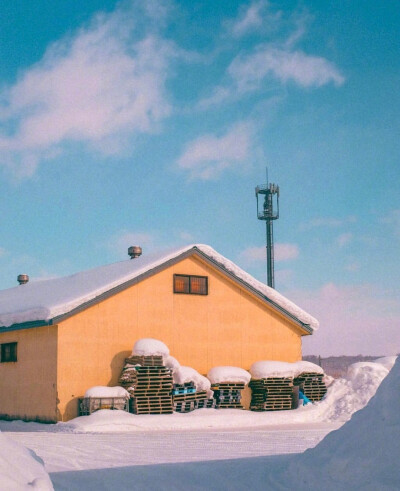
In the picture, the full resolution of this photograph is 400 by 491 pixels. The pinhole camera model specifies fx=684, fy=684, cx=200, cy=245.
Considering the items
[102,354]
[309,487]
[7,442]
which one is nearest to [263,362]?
[102,354]

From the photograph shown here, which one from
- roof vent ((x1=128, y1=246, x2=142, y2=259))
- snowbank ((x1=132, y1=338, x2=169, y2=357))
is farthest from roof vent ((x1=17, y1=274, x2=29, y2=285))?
Result: snowbank ((x1=132, y1=338, x2=169, y2=357))

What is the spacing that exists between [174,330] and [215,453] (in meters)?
10.1

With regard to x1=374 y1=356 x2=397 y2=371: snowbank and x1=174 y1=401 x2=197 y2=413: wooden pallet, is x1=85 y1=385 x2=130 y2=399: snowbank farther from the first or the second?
x1=374 y1=356 x2=397 y2=371: snowbank

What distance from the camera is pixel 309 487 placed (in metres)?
8.60

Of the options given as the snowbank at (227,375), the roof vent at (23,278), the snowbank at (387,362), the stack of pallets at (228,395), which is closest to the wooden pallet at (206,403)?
the stack of pallets at (228,395)

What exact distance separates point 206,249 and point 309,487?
14.8 meters

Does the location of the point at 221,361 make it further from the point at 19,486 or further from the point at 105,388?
the point at 19,486

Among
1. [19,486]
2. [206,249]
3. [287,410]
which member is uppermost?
[206,249]

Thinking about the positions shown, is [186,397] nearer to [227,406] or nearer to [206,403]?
[206,403]

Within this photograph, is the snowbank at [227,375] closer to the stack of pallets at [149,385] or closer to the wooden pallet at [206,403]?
the wooden pallet at [206,403]

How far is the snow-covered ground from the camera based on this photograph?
840 cm

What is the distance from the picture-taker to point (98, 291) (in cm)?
2027

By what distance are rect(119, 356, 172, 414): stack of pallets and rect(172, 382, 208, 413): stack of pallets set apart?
1.17ft

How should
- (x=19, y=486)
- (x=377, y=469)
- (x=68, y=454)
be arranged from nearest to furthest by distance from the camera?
(x=19, y=486) < (x=377, y=469) < (x=68, y=454)
